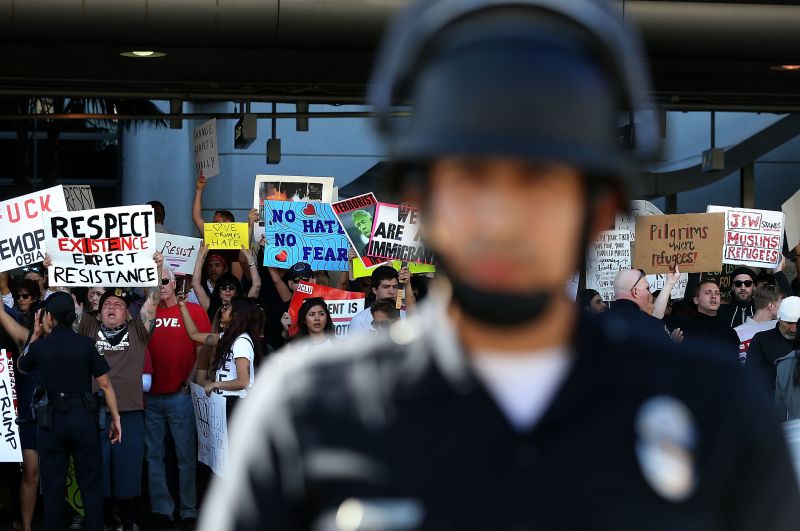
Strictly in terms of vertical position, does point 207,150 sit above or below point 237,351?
→ above

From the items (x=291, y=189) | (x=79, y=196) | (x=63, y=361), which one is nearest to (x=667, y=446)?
(x=63, y=361)

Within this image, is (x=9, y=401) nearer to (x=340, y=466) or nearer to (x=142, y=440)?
(x=142, y=440)

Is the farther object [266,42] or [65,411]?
[266,42]

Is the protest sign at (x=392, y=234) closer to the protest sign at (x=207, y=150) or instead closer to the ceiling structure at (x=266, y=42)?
the ceiling structure at (x=266, y=42)

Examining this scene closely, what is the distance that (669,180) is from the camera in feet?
66.1

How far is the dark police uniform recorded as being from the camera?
10500 mm

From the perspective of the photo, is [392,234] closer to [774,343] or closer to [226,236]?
[226,236]

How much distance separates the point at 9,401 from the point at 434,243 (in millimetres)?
10412

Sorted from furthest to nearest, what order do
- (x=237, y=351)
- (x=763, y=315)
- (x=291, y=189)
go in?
(x=291, y=189), (x=763, y=315), (x=237, y=351)

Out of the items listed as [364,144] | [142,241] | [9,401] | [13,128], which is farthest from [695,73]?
[13,128]

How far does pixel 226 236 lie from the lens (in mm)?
13031

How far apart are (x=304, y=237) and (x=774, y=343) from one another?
454 cm

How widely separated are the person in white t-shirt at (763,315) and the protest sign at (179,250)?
15.9 ft

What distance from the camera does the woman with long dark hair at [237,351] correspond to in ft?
36.4
